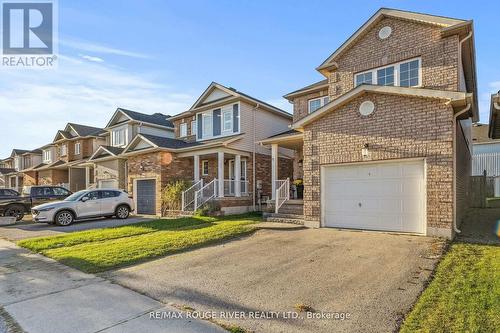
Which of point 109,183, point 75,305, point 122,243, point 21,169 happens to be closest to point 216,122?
point 109,183

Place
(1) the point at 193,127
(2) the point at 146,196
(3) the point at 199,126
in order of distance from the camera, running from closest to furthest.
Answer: (2) the point at 146,196, (3) the point at 199,126, (1) the point at 193,127

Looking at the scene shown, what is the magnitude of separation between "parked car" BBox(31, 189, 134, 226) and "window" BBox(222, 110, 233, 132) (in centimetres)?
694

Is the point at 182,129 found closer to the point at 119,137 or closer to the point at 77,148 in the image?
the point at 119,137

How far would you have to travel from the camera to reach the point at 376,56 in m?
12.7

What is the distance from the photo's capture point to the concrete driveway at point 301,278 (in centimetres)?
436

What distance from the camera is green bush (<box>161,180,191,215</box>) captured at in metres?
16.7

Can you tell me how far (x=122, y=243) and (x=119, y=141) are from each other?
62.9 feet

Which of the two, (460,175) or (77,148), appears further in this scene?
(77,148)

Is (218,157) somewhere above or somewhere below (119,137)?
below

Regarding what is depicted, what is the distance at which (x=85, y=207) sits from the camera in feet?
49.9

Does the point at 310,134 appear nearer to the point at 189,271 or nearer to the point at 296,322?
the point at 189,271

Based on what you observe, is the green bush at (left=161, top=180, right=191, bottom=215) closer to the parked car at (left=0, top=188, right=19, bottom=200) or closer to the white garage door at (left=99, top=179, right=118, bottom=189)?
the white garage door at (left=99, top=179, right=118, bottom=189)

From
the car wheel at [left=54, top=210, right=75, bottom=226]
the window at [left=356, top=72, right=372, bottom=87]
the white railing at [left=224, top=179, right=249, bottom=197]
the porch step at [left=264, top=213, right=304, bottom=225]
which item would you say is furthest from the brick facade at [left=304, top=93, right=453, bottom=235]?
the car wheel at [left=54, top=210, right=75, bottom=226]

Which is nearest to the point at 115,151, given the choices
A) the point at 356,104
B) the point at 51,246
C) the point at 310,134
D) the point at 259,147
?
the point at 259,147
